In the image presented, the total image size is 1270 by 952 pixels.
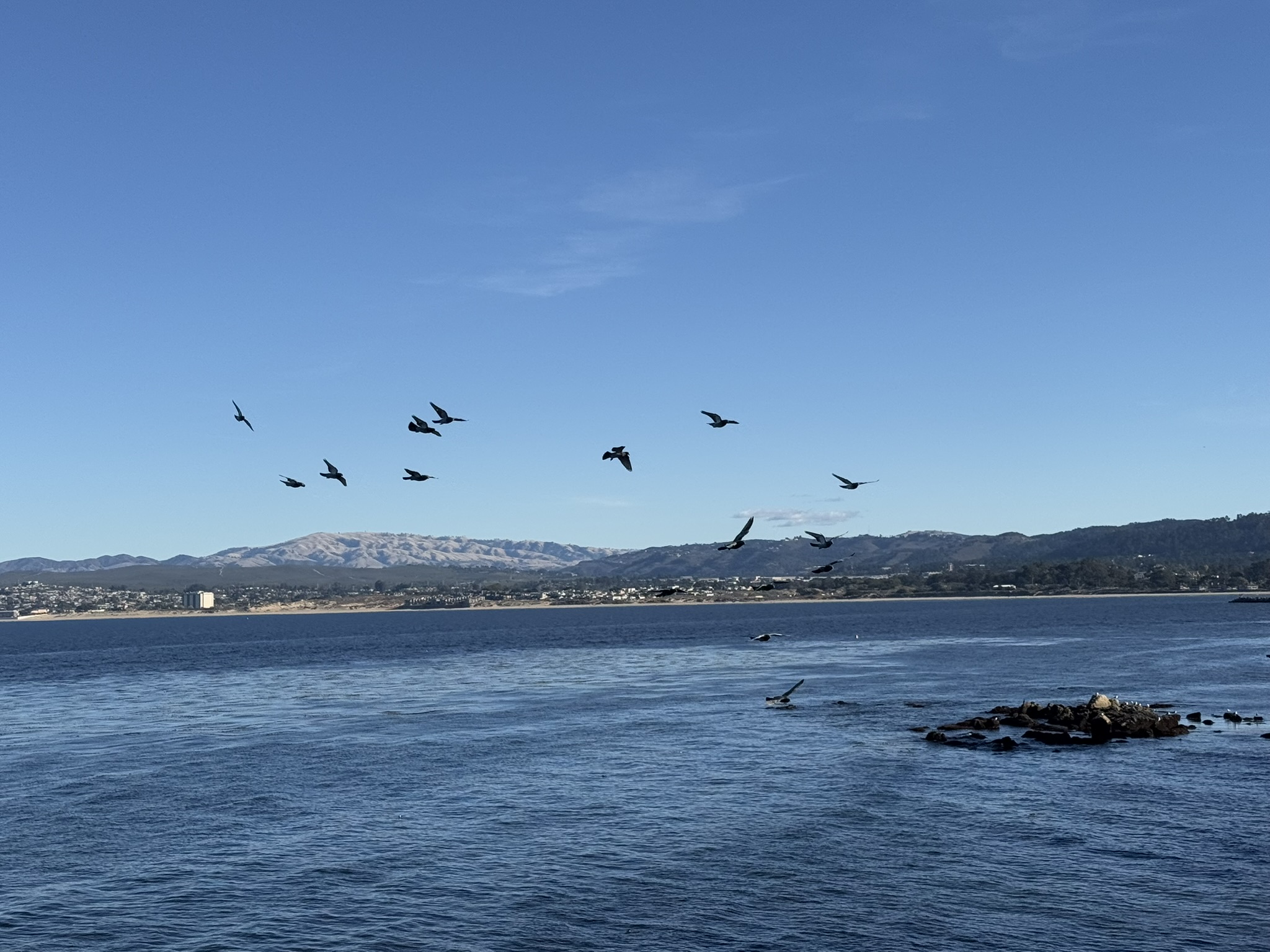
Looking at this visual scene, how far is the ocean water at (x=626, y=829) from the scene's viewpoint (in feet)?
110

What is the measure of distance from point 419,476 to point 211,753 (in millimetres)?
43348

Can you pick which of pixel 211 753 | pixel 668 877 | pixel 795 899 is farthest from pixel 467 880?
pixel 211 753

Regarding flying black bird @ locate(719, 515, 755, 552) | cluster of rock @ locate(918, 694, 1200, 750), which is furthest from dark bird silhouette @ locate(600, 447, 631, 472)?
cluster of rock @ locate(918, 694, 1200, 750)

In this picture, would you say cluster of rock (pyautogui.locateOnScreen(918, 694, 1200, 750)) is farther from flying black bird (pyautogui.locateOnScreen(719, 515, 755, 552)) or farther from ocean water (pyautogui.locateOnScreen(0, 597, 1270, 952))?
flying black bird (pyautogui.locateOnScreen(719, 515, 755, 552))

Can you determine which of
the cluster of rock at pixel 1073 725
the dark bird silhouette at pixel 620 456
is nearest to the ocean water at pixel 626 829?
the cluster of rock at pixel 1073 725

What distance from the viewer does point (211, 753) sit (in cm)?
6662

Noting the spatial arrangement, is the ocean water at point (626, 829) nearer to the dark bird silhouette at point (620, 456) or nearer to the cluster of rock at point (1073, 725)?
the cluster of rock at point (1073, 725)

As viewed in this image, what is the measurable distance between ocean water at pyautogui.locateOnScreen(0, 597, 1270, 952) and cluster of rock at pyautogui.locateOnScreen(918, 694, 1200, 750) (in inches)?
74.2

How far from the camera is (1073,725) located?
6875 centimetres

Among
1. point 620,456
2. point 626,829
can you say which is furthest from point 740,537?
point 626,829

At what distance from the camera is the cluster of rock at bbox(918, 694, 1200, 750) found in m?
64.7

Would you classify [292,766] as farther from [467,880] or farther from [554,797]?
[467,880]

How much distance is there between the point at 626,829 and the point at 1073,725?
3593cm

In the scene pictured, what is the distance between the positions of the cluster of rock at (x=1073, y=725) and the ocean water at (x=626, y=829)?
1.88 meters
